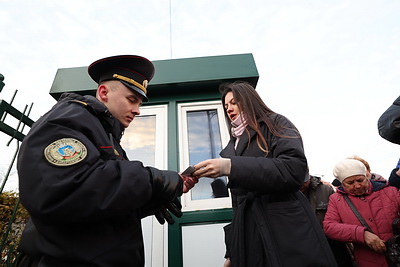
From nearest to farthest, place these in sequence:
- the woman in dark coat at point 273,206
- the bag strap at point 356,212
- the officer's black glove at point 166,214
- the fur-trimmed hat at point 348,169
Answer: the woman in dark coat at point 273,206
the officer's black glove at point 166,214
the bag strap at point 356,212
the fur-trimmed hat at point 348,169

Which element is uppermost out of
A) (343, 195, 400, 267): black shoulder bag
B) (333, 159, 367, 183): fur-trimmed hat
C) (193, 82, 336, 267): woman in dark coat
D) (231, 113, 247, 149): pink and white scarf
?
(231, 113, 247, 149): pink and white scarf

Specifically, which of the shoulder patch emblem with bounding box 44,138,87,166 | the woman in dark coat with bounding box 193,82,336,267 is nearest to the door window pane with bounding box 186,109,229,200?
the woman in dark coat with bounding box 193,82,336,267

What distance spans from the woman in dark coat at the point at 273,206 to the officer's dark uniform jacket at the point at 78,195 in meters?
0.53

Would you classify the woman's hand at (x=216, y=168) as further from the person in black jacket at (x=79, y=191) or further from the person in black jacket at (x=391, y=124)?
the person in black jacket at (x=391, y=124)

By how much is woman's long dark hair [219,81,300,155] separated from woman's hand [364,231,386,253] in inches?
53.3

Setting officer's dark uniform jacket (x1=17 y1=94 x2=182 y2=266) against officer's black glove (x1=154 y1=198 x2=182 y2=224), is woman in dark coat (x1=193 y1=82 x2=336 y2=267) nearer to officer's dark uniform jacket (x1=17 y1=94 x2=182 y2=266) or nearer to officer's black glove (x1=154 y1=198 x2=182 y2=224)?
officer's black glove (x1=154 y1=198 x2=182 y2=224)

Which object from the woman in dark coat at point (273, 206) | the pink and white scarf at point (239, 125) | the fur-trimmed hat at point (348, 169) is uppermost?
the pink and white scarf at point (239, 125)

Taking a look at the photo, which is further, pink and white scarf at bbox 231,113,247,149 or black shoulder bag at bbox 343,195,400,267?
black shoulder bag at bbox 343,195,400,267

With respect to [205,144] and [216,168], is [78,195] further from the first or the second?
[205,144]

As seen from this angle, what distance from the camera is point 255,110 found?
5.59 ft

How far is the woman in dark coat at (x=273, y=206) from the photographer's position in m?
1.18

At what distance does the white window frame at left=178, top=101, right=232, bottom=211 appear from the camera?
115 inches

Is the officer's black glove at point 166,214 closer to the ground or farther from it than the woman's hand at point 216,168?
closer to the ground

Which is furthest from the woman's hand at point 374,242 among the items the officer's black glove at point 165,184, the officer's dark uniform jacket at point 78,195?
the officer's dark uniform jacket at point 78,195
